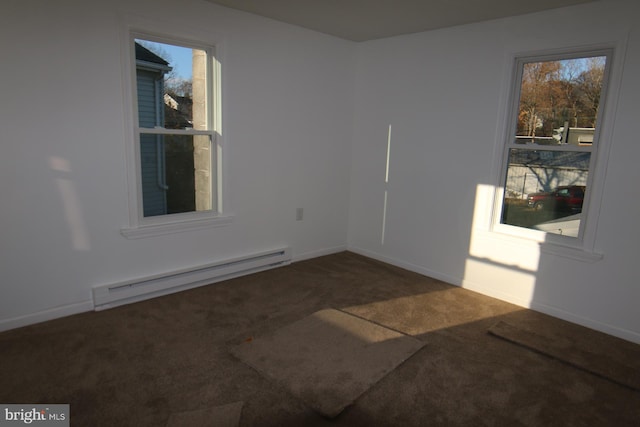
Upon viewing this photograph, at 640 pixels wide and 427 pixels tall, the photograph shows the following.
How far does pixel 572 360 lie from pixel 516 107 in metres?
2.03

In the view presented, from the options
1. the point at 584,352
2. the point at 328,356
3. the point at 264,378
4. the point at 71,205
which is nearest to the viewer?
the point at 264,378

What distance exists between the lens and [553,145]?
337 cm

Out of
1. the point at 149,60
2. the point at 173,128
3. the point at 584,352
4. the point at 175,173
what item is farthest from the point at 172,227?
the point at 584,352

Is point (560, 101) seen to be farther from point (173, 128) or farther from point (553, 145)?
point (173, 128)

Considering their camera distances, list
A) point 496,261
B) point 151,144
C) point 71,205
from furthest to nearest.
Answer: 1. point 496,261
2. point 151,144
3. point 71,205

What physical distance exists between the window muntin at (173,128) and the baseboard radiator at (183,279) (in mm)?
535

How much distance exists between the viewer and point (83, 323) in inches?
117

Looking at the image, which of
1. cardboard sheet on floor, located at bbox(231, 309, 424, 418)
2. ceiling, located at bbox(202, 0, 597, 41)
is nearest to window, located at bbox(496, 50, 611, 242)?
ceiling, located at bbox(202, 0, 597, 41)

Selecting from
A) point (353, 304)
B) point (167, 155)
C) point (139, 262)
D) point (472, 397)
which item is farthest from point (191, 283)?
point (472, 397)

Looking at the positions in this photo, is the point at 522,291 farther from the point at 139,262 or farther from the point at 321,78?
the point at 139,262

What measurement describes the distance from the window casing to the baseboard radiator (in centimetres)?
221

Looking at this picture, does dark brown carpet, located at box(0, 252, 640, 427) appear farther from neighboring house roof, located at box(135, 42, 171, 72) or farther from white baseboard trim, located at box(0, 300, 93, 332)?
neighboring house roof, located at box(135, 42, 171, 72)

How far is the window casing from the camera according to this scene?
3.16 metres

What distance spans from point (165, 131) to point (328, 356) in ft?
7.12
